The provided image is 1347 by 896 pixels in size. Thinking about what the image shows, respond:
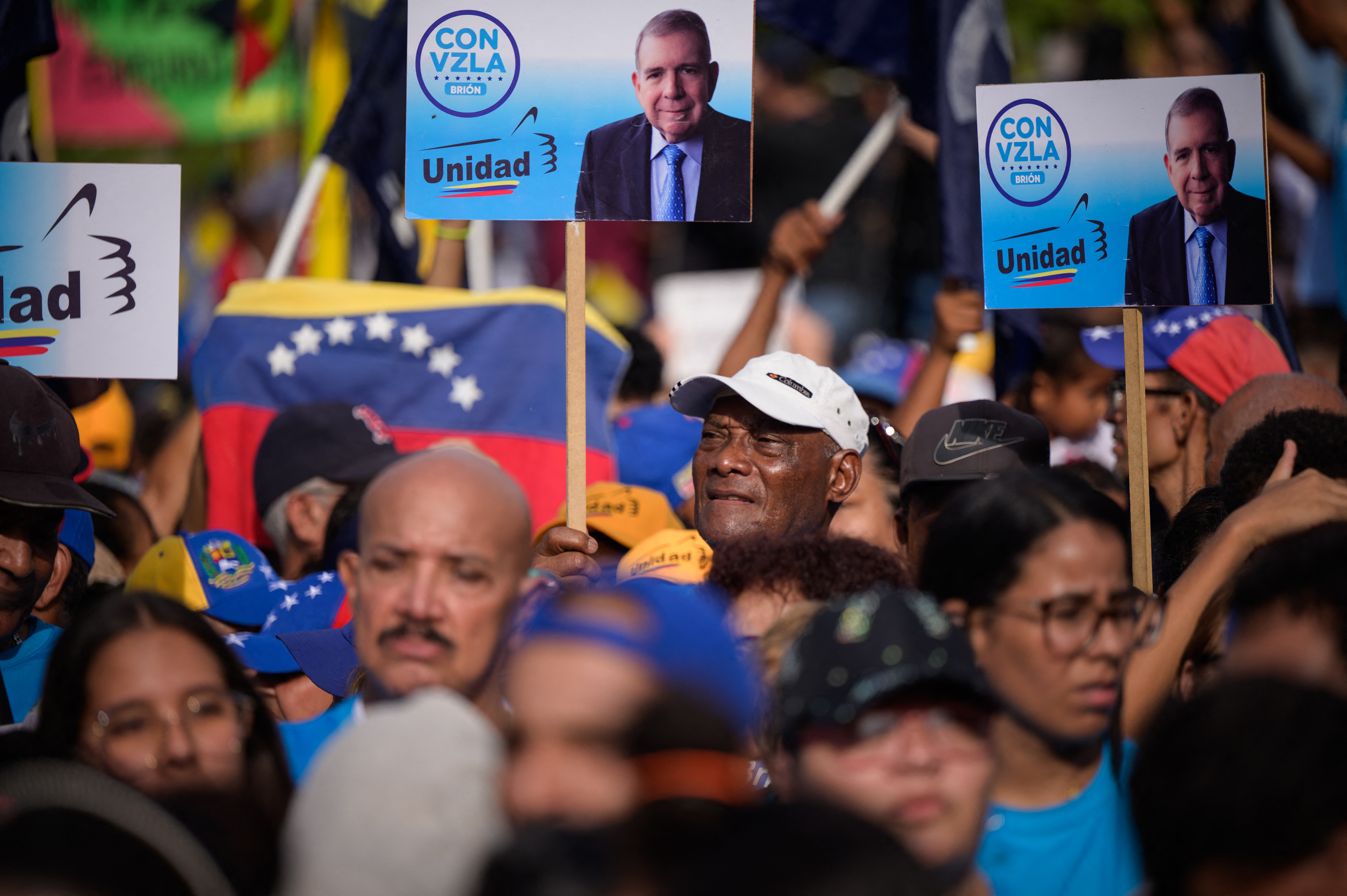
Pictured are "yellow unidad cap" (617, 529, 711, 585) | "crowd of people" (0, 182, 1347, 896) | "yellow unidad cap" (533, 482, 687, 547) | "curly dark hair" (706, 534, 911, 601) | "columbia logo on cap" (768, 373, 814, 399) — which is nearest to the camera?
"crowd of people" (0, 182, 1347, 896)

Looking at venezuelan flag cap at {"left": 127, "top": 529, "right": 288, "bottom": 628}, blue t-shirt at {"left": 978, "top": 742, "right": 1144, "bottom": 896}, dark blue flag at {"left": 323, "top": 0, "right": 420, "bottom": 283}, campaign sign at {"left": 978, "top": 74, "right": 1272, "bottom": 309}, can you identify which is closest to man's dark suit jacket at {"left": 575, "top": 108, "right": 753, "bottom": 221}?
campaign sign at {"left": 978, "top": 74, "right": 1272, "bottom": 309}

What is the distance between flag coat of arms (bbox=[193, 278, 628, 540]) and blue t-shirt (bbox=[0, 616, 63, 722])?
2419 mm

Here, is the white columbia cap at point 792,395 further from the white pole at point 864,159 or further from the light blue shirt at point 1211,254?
the white pole at point 864,159

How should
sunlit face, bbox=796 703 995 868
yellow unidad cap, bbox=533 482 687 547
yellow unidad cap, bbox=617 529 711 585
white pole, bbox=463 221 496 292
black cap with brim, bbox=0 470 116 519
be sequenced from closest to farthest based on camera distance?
sunlit face, bbox=796 703 995 868, black cap with brim, bbox=0 470 116 519, yellow unidad cap, bbox=617 529 711 585, yellow unidad cap, bbox=533 482 687 547, white pole, bbox=463 221 496 292

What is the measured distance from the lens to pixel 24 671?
129 inches

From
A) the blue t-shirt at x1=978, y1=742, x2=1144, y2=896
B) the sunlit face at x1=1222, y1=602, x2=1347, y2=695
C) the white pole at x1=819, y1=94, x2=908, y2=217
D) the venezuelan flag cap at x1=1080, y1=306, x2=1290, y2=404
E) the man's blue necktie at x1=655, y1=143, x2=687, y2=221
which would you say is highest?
the white pole at x1=819, y1=94, x2=908, y2=217

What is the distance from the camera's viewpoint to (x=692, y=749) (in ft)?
5.30

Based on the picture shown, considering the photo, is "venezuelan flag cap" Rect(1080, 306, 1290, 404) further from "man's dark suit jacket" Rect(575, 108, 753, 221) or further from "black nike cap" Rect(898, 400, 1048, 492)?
"man's dark suit jacket" Rect(575, 108, 753, 221)

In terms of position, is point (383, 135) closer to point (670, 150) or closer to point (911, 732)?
point (670, 150)

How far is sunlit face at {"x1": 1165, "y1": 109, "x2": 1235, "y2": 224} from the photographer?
13.3 ft

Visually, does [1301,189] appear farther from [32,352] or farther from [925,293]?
[32,352]

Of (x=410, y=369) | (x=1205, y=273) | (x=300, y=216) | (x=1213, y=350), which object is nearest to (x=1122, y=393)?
(x=1213, y=350)

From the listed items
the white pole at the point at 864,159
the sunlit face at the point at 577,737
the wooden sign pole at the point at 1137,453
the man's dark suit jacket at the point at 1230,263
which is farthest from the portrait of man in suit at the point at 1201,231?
the sunlit face at the point at 577,737

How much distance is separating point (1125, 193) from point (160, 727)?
10.8 ft
